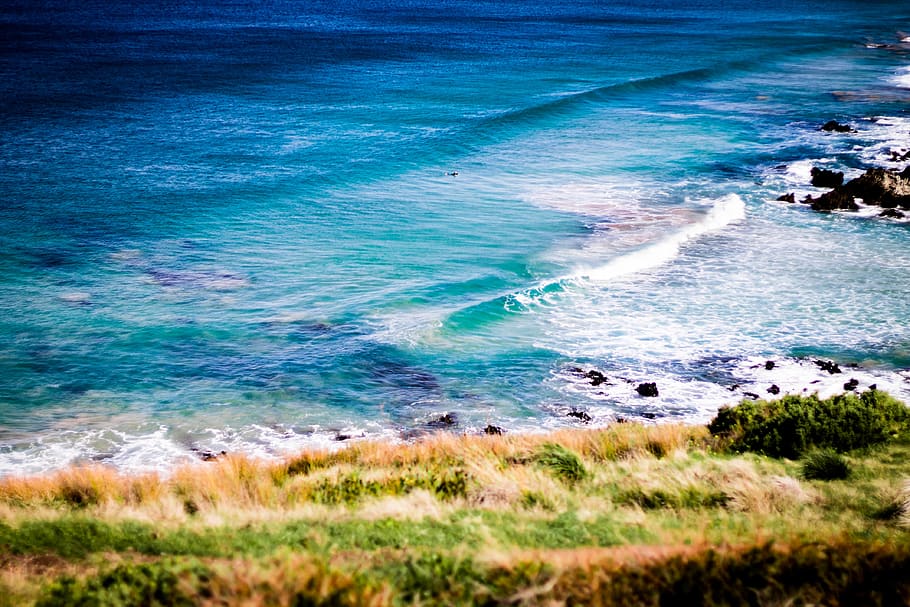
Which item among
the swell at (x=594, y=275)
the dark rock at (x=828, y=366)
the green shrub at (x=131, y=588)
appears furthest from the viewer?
the swell at (x=594, y=275)

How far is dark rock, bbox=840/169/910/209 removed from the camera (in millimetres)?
30125

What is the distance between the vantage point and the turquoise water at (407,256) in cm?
1672

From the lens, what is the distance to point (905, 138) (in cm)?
4191

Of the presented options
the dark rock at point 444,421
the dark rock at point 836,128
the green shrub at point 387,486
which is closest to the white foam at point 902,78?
the dark rock at point 836,128

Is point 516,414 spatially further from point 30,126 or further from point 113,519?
point 30,126

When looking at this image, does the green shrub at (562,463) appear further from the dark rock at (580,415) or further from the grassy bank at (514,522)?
the dark rock at (580,415)

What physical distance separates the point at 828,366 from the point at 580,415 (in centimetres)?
633

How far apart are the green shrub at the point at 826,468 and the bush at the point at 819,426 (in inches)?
35.0

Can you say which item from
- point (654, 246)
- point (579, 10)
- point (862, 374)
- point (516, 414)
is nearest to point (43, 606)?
point (516, 414)

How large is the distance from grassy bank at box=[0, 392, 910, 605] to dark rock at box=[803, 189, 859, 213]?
19.7 m

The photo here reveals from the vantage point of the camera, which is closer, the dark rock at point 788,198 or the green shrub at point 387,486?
the green shrub at point 387,486

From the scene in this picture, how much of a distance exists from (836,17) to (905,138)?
103m

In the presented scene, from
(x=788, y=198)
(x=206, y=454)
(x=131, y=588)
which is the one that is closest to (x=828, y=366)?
(x=206, y=454)

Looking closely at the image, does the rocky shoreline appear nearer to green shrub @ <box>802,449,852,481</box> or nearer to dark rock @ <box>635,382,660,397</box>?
dark rock @ <box>635,382,660,397</box>
